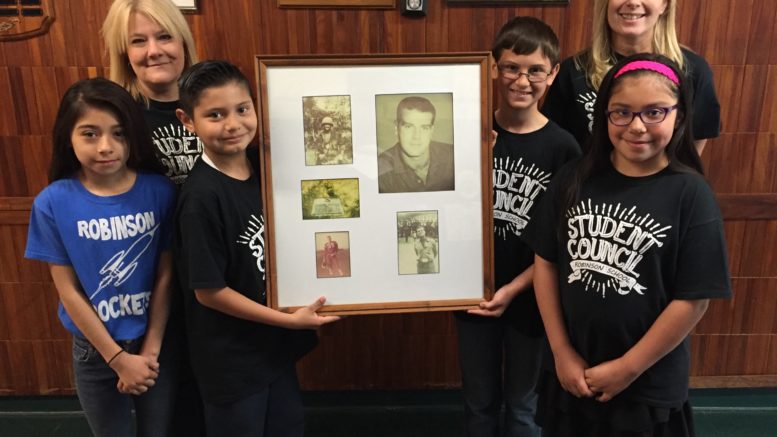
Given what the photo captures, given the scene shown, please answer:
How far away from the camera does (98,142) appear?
1368 millimetres

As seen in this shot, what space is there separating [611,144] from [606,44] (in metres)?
0.54

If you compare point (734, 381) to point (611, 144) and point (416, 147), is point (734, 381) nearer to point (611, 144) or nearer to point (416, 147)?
point (611, 144)

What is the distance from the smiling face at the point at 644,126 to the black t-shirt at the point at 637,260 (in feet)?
0.14

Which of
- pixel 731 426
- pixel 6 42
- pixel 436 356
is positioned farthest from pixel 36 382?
pixel 731 426

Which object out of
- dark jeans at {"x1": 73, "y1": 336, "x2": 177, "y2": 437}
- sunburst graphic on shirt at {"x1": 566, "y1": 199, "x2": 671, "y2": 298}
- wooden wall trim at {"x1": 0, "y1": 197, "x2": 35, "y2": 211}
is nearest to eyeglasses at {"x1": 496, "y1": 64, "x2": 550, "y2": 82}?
sunburst graphic on shirt at {"x1": 566, "y1": 199, "x2": 671, "y2": 298}

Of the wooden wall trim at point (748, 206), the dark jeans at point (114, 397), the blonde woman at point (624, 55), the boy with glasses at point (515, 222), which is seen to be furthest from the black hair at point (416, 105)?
the wooden wall trim at point (748, 206)

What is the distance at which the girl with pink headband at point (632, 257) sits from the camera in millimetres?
1195

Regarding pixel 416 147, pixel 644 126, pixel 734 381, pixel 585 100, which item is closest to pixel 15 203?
pixel 416 147

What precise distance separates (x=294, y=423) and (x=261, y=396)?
0.62 ft

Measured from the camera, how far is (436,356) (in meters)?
2.43

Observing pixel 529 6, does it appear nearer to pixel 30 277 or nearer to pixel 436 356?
pixel 436 356

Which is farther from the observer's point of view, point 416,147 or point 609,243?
point 416,147

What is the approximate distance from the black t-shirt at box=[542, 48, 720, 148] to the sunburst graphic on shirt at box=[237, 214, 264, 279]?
105 cm

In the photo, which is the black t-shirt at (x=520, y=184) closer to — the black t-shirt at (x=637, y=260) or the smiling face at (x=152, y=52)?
the black t-shirt at (x=637, y=260)
